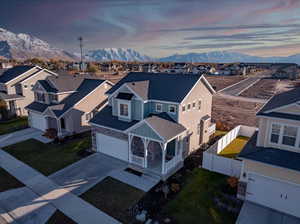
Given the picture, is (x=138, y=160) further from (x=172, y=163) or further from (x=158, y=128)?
(x=158, y=128)

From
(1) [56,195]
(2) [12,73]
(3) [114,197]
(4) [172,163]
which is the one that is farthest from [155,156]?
(2) [12,73]

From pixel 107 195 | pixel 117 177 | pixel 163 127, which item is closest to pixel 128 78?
pixel 163 127

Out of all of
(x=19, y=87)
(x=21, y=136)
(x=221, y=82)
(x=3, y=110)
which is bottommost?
(x=21, y=136)

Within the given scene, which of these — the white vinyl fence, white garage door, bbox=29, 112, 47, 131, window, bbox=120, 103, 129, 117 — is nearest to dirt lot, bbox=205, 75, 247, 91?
the white vinyl fence

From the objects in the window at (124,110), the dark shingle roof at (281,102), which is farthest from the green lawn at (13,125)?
the dark shingle roof at (281,102)

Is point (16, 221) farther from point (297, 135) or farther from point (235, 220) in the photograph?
point (297, 135)

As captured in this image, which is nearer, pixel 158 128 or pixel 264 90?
pixel 158 128
